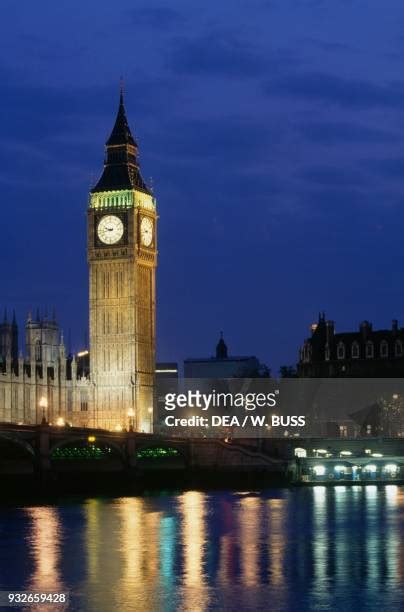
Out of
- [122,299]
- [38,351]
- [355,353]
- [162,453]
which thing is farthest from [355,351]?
[38,351]

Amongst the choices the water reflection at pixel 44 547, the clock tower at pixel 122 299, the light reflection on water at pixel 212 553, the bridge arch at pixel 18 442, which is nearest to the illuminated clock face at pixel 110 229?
the clock tower at pixel 122 299

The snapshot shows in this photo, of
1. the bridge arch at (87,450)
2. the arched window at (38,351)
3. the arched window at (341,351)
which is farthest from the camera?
the arched window at (341,351)

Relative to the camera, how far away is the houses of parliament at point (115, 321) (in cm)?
14712

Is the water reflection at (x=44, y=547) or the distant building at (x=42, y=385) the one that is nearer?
the water reflection at (x=44, y=547)

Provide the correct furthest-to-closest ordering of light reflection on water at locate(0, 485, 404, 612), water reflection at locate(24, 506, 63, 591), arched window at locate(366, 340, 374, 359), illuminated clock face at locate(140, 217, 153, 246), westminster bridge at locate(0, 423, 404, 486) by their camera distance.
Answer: arched window at locate(366, 340, 374, 359) < illuminated clock face at locate(140, 217, 153, 246) < westminster bridge at locate(0, 423, 404, 486) < water reflection at locate(24, 506, 63, 591) < light reflection on water at locate(0, 485, 404, 612)

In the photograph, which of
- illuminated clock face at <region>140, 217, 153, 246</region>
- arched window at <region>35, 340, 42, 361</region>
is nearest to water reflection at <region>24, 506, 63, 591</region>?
illuminated clock face at <region>140, 217, 153, 246</region>

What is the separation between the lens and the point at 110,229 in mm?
150750

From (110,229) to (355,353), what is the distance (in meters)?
28.1

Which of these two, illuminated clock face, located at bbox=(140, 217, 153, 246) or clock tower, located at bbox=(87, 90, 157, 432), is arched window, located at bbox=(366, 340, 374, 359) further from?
illuminated clock face, located at bbox=(140, 217, 153, 246)

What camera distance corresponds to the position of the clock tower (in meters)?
148

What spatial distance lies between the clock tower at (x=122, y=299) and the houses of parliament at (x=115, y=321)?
10cm

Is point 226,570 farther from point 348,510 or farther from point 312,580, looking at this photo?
point 348,510

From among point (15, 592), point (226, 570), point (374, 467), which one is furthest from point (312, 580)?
point (374, 467)

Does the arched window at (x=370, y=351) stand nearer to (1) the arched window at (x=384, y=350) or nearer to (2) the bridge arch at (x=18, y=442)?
(1) the arched window at (x=384, y=350)
